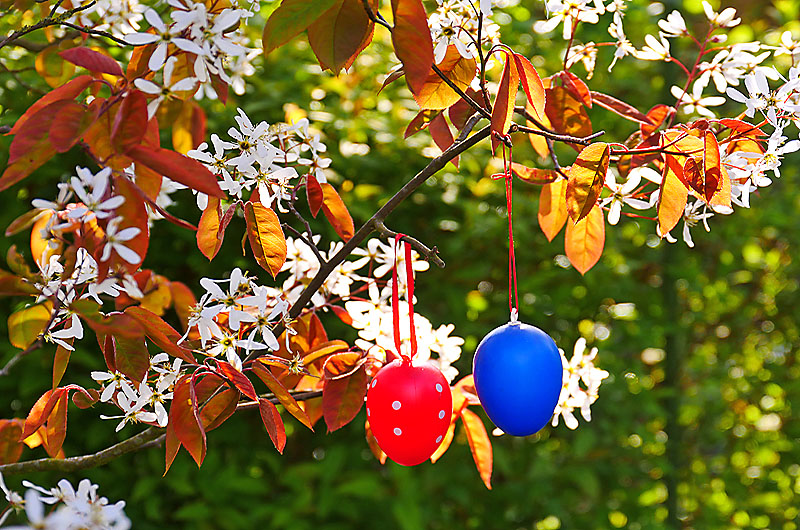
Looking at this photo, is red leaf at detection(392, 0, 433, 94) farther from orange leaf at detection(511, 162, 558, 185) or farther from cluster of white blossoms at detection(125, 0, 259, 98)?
orange leaf at detection(511, 162, 558, 185)

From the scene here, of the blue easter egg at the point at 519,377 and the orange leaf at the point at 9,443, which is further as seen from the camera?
the orange leaf at the point at 9,443

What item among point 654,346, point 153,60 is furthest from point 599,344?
point 153,60

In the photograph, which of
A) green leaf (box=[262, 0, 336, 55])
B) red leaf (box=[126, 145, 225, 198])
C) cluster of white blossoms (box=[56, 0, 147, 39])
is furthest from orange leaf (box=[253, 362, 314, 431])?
cluster of white blossoms (box=[56, 0, 147, 39])

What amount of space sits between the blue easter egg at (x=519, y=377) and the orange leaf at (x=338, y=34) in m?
A: 0.35

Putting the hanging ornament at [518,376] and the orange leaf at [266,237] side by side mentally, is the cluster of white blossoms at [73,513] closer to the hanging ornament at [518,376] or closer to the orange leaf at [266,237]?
the orange leaf at [266,237]

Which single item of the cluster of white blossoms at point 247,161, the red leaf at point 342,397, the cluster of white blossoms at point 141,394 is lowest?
the red leaf at point 342,397

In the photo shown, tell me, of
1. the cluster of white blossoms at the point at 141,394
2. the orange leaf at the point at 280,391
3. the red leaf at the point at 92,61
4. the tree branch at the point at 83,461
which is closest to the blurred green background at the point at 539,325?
the tree branch at the point at 83,461

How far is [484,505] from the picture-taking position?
1799 mm

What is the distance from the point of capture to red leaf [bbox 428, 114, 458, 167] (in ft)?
3.23

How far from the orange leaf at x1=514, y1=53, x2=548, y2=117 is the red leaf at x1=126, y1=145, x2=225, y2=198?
1.06ft

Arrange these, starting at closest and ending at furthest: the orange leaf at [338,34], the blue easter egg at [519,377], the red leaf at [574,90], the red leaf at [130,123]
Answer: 1. the red leaf at [130,123]
2. the orange leaf at [338,34]
3. the blue easter egg at [519,377]
4. the red leaf at [574,90]

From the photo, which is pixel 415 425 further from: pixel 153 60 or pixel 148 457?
pixel 148 457

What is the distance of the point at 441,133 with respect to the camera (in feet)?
3.25

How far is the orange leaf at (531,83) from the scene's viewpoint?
77cm
